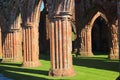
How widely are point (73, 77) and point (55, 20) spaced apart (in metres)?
2.58

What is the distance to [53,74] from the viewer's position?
509 inches

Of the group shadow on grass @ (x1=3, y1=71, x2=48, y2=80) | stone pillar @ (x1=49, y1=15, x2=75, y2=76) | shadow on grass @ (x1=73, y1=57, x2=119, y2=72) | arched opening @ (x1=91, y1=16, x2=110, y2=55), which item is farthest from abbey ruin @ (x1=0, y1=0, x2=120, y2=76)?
arched opening @ (x1=91, y1=16, x2=110, y2=55)

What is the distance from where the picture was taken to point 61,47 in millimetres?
12805

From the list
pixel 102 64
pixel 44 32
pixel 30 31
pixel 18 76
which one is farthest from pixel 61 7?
pixel 44 32

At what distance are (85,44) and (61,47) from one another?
35.3ft

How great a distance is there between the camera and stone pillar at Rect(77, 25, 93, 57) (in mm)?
23266

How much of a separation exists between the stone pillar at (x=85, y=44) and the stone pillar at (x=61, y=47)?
10334mm

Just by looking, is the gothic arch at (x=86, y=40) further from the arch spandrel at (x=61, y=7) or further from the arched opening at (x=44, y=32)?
the arch spandrel at (x=61, y=7)

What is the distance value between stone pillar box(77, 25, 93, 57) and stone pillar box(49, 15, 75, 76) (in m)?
10.3

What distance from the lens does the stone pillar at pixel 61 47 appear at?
12.8m

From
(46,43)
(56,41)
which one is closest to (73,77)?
(56,41)

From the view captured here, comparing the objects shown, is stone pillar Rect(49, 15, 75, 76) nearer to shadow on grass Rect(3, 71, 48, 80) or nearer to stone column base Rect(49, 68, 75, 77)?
stone column base Rect(49, 68, 75, 77)

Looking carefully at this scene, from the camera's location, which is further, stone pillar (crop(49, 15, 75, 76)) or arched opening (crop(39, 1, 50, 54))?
arched opening (crop(39, 1, 50, 54))

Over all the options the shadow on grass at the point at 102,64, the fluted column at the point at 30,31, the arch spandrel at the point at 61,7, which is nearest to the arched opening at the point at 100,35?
the shadow on grass at the point at 102,64
